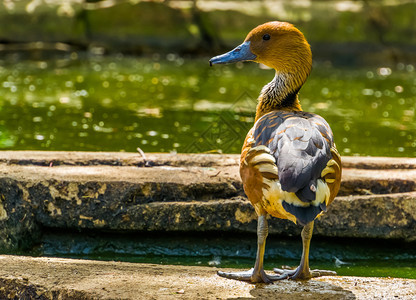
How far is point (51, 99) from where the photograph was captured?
8.95m

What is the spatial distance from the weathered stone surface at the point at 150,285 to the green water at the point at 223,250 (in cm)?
73

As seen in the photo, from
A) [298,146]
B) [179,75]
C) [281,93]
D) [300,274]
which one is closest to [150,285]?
[300,274]

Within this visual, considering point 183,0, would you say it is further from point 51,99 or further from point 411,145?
point 411,145

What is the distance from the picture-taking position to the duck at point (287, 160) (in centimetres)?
311

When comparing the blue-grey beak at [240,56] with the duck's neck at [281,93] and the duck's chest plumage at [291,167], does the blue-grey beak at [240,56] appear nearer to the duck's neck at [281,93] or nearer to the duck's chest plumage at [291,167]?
the duck's neck at [281,93]

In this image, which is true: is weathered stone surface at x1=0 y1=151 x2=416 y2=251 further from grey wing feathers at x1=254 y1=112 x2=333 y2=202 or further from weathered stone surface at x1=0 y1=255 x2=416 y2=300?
grey wing feathers at x1=254 y1=112 x2=333 y2=202

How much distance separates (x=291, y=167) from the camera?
311 centimetres

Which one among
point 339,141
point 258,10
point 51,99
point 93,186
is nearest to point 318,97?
point 339,141

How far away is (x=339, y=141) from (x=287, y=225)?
9.64 ft

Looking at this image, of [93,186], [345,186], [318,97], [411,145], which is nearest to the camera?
[93,186]

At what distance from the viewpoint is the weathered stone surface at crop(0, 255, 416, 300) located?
3.12 m

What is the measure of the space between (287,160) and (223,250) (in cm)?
135

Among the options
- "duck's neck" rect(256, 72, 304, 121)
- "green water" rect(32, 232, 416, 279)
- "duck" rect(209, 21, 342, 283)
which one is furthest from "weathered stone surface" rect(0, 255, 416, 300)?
"duck's neck" rect(256, 72, 304, 121)

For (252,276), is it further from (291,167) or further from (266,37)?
(266,37)
